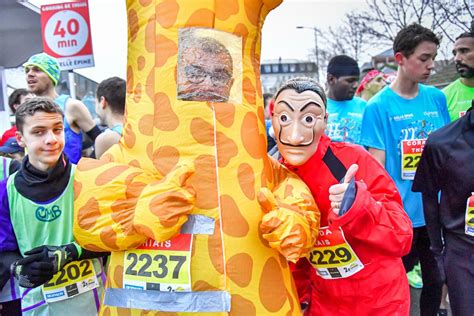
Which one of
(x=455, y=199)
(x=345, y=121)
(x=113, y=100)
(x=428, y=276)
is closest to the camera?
(x=455, y=199)

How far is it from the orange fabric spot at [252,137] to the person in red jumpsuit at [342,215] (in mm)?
95

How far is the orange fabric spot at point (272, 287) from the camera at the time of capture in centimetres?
221

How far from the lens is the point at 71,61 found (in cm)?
867

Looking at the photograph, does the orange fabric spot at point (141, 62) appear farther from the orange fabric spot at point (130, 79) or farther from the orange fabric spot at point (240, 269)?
the orange fabric spot at point (240, 269)

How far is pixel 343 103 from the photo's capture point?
16.3 feet

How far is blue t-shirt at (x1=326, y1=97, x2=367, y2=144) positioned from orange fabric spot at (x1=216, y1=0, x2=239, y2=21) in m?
2.62

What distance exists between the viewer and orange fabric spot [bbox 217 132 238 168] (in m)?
2.24

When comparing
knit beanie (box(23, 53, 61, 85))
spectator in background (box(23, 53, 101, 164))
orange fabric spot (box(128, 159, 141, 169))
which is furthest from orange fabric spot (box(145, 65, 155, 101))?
knit beanie (box(23, 53, 61, 85))

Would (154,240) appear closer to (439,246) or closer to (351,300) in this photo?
(351,300)

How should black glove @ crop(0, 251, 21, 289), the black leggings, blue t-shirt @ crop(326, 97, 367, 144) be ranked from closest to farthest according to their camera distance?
black glove @ crop(0, 251, 21, 289)
the black leggings
blue t-shirt @ crop(326, 97, 367, 144)

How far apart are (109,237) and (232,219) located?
47 cm

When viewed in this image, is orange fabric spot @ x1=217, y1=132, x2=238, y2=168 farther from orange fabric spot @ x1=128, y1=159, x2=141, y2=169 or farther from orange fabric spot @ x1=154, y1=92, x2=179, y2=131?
orange fabric spot @ x1=128, y1=159, x2=141, y2=169

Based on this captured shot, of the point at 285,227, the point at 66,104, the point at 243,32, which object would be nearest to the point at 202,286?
the point at 285,227

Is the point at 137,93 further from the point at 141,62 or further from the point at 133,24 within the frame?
the point at 133,24
